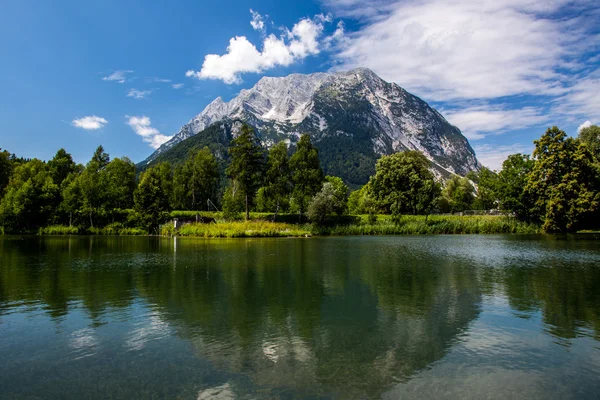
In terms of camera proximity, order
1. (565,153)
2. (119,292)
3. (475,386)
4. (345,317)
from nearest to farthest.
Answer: (475,386) < (345,317) < (119,292) < (565,153)

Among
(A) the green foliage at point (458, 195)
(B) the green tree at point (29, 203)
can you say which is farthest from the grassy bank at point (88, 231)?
(A) the green foliage at point (458, 195)

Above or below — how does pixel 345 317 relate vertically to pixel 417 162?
below

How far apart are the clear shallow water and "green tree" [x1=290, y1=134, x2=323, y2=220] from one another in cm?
4787

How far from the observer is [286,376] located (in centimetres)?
849

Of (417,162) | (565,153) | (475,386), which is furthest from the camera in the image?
(417,162)

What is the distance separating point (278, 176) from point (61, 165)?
55951 millimetres

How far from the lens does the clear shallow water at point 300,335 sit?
8156 mm

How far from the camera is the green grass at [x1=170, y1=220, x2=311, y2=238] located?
60.6 meters

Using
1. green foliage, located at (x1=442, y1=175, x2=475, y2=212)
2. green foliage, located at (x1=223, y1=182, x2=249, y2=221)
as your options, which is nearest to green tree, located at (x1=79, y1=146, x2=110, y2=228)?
green foliage, located at (x1=223, y1=182, x2=249, y2=221)

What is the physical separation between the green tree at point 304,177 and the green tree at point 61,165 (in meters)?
55.5

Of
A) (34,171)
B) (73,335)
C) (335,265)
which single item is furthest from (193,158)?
(73,335)

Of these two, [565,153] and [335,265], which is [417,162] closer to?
[565,153]

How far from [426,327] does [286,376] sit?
5.94 metres

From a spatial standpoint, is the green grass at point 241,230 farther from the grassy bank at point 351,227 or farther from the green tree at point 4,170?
the green tree at point 4,170
